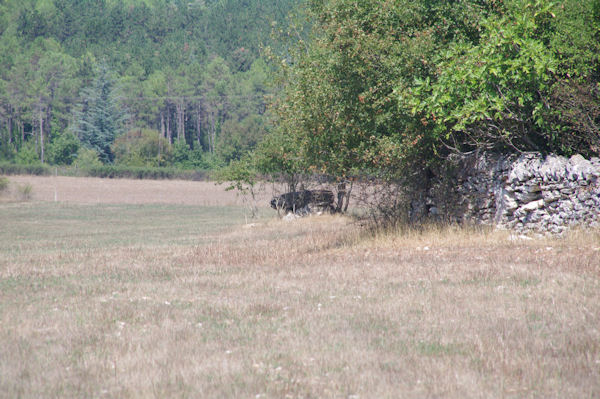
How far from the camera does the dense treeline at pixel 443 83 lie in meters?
15.0

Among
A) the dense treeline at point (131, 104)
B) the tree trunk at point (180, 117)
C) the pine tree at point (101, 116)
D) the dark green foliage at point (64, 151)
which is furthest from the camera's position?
the tree trunk at point (180, 117)

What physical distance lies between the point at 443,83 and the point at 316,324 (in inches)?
362

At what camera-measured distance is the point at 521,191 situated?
15.8m

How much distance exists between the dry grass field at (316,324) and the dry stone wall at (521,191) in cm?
76

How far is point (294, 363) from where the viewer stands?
22.2 feet

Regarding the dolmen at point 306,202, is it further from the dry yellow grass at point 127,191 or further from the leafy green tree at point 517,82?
the leafy green tree at point 517,82

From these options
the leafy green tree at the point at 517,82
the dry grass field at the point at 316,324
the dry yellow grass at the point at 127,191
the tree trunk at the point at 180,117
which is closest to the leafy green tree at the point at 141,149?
the tree trunk at the point at 180,117

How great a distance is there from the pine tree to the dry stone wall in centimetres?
12217

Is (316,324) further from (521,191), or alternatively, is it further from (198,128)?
(198,128)

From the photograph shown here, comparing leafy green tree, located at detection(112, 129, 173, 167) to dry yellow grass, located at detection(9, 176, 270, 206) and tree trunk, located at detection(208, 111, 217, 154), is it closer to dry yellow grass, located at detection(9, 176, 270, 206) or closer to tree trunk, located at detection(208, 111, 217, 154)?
tree trunk, located at detection(208, 111, 217, 154)

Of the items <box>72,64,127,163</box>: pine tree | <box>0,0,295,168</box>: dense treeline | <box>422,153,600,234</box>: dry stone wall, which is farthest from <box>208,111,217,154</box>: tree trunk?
<box>422,153,600,234</box>: dry stone wall

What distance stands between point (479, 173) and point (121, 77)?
16140cm

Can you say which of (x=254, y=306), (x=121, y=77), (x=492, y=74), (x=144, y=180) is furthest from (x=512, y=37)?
(x=121, y=77)

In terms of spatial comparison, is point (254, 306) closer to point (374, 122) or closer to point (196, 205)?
point (374, 122)
